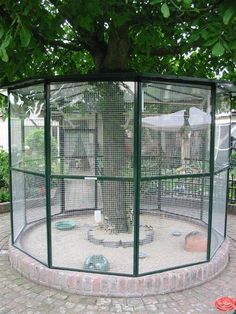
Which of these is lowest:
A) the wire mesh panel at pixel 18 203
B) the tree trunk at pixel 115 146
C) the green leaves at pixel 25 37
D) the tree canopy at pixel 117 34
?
the wire mesh panel at pixel 18 203

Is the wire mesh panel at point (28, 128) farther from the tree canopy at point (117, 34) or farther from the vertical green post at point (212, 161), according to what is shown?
the vertical green post at point (212, 161)

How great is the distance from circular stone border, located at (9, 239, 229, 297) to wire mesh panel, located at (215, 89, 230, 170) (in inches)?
56.1

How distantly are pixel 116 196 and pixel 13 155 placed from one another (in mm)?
1715

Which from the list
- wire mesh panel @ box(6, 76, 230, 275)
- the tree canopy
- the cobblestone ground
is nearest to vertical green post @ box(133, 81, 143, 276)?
wire mesh panel @ box(6, 76, 230, 275)

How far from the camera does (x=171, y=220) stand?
5.08 m

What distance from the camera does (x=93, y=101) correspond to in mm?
3900

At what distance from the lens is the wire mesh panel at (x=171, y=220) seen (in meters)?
4.14

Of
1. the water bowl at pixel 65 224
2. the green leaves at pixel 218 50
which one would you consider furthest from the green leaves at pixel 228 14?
the water bowl at pixel 65 224

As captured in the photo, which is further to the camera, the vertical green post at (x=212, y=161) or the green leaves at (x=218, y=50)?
the vertical green post at (x=212, y=161)

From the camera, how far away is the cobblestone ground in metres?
3.50

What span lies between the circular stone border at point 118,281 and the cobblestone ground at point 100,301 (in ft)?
0.21

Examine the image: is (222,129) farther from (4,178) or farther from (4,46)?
(4,178)

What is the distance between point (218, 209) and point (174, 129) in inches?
61.6

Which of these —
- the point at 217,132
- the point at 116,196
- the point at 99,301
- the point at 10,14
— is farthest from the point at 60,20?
the point at 99,301
